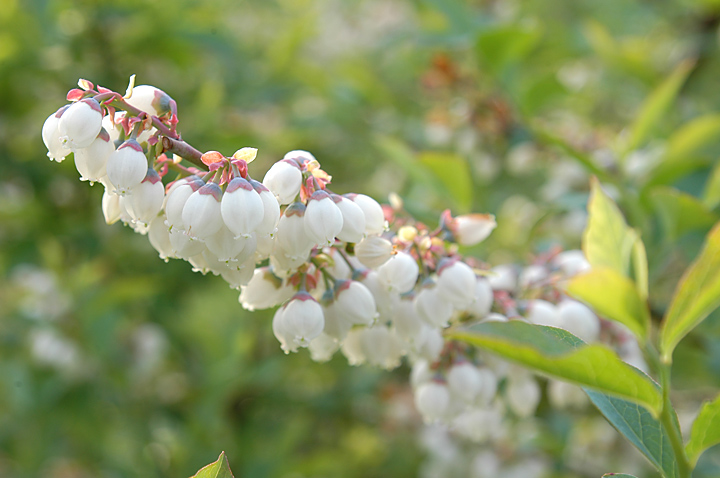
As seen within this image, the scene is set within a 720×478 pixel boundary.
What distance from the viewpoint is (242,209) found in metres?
0.76

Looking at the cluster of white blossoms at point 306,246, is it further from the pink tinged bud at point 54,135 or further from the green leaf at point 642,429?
the green leaf at point 642,429

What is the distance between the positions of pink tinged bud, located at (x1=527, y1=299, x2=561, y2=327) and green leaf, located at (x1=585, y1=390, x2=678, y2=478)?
0.29m

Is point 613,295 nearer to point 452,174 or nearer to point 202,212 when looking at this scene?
point 202,212

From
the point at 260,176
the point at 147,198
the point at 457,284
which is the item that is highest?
the point at 260,176

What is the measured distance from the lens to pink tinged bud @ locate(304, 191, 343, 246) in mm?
812

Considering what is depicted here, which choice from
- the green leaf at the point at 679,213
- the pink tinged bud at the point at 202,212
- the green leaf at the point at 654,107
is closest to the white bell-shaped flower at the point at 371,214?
the pink tinged bud at the point at 202,212

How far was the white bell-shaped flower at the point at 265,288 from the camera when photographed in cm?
95

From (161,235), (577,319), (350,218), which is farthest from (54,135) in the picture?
(577,319)

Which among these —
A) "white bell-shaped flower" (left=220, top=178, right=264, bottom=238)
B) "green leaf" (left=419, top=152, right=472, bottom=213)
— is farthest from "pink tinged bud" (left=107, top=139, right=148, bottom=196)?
"green leaf" (left=419, top=152, right=472, bottom=213)

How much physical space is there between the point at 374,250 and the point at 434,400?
0.37 m

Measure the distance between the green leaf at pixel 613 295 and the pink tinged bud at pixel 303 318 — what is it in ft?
1.31

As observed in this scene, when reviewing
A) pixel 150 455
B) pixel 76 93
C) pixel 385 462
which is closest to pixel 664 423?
pixel 76 93

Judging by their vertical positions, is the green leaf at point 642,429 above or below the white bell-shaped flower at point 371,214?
below

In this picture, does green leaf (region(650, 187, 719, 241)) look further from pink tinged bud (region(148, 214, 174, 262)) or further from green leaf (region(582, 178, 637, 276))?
pink tinged bud (region(148, 214, 174, 262))
